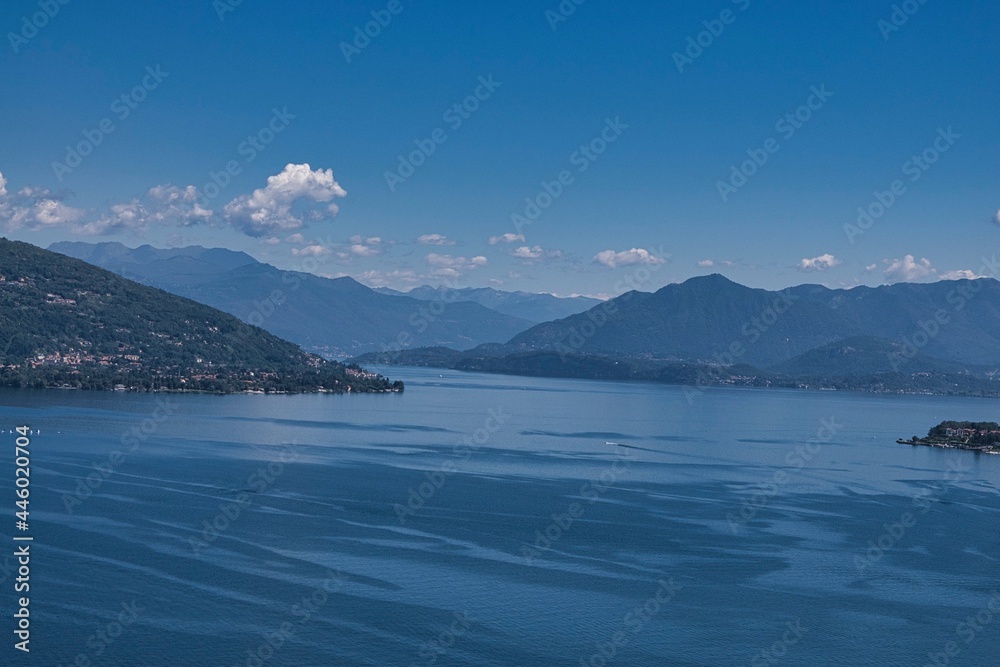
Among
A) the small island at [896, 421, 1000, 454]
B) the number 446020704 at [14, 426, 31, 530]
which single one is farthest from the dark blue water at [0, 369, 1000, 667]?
the small island at [896, 421, 1000, 454]

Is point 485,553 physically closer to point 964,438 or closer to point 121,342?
point 964,438

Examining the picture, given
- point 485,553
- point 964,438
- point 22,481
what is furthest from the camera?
point 964,438

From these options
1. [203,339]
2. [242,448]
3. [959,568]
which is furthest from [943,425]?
[203,339]

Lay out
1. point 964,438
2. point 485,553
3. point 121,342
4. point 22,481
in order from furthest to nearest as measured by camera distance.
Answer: point 121,342 < point 964,438 < point 22,481 < point 485,553

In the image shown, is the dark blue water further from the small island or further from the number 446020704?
the small island

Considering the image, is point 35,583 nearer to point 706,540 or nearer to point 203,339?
point 706,540

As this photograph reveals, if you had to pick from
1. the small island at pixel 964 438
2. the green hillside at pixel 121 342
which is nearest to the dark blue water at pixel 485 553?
the small island at pixel 964 438

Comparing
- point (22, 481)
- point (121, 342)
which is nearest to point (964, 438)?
point (22, 481)
